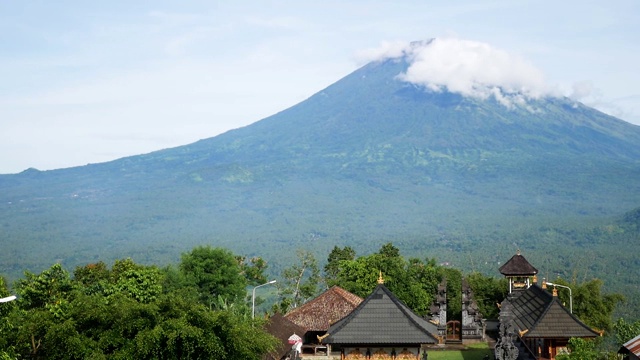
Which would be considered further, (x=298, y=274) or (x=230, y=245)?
(x=230, y=245)

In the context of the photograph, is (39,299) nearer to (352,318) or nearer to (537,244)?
(352,318)

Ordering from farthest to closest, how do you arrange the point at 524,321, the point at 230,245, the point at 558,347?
1. the point at 230,245
2. the point at 524,321
3. the point at 558,347

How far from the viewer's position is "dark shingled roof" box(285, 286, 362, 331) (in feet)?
137

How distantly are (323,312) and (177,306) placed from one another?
1663cm

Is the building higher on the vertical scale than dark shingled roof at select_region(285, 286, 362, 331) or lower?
higher

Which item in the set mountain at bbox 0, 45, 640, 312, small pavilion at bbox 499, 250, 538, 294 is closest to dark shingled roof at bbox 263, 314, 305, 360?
small pavilion at bbox 499, 250, 538, 294

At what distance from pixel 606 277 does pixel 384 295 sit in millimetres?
70873

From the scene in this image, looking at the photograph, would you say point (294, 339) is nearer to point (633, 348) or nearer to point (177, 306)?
point (177, 306)

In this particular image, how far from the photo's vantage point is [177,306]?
2684 cm

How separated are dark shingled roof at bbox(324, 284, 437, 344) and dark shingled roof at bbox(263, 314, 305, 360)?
4.30m

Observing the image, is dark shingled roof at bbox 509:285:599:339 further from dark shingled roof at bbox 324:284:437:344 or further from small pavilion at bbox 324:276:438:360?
small pavilion at bbox 324:276:438:360

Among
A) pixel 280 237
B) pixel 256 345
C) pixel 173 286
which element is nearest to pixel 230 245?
pixel 280 237

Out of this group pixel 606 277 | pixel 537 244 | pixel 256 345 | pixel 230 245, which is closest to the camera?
pixel 256 345

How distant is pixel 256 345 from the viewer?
26469mm
